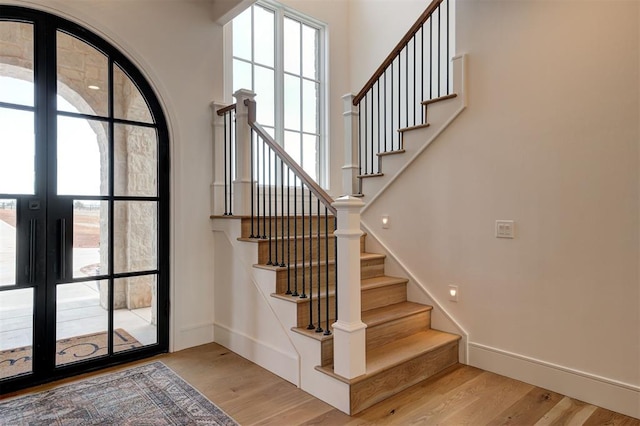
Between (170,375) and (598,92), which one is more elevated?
(598,92)

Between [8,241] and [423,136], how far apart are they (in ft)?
9.72

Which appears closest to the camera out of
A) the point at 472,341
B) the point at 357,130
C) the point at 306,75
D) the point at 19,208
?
the point at 19,208

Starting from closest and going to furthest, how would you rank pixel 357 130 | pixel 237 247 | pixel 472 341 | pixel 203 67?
pixel 472 341 → pixel 237 247 → pixel 203 67 → pixel 357 130

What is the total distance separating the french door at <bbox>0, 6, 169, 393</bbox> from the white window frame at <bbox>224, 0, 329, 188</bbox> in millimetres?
1132

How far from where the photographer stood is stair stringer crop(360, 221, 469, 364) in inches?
113

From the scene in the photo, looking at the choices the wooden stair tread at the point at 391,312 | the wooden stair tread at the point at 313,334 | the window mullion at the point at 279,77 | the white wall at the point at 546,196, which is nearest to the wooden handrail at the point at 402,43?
the white wall at the point at 546,196

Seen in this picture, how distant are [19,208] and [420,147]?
111 inches

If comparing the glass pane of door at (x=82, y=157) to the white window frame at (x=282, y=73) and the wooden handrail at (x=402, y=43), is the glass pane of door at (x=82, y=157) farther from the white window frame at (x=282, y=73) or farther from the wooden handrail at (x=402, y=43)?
the wooden handrail at (x=402, y=43)

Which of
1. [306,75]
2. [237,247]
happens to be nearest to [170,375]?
[237,247]

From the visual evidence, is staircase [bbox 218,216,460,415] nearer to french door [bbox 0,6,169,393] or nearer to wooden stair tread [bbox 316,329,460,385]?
wooden stair tread [bbox 316,329,460,385]

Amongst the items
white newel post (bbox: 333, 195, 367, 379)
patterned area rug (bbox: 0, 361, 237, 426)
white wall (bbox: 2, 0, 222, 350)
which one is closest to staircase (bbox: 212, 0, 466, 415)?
white newel post (bbox: 333, 195, 367, 379)

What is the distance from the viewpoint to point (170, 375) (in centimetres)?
263

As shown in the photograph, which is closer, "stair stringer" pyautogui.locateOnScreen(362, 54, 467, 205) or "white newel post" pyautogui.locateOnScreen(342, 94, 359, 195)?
"stair stringer" pyautogui.locateOnScreen(362, 54, 467, 205)

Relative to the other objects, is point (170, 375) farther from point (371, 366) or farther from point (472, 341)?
point (472, 341)
